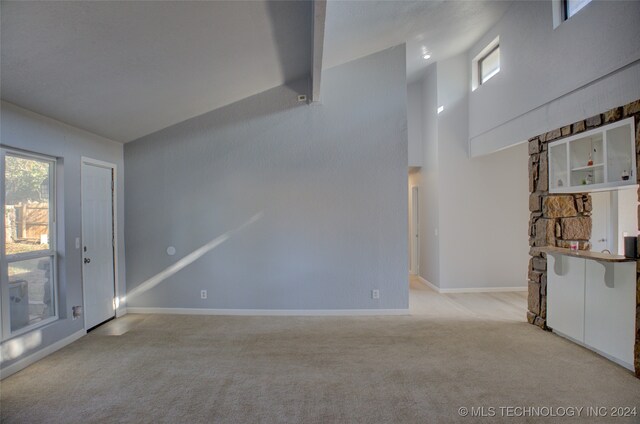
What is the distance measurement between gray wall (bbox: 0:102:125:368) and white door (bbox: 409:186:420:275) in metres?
5.83

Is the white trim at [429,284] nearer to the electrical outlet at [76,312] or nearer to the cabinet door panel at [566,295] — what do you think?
the cabinet door panel at [566,295]

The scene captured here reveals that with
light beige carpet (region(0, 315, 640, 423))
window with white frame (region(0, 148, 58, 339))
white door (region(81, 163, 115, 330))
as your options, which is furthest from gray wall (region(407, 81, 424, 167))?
window with white frame (region(0, 148, 58, 339))

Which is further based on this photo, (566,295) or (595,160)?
(566,295)

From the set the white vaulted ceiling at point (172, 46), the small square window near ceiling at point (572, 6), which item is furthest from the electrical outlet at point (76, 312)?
the small square window near ceiling at point (572, 6)

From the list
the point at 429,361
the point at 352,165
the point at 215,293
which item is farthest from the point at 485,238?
the point at 215,293

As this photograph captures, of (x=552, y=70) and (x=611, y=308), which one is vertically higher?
(x=552, y=70)

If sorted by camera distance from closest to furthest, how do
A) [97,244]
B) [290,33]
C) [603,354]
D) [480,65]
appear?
[603,354]
[290,33]
[97,244]
[480,65]

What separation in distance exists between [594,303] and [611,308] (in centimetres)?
19

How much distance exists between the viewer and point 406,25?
414 cm

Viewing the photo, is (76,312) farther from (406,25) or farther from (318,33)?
(406,25)

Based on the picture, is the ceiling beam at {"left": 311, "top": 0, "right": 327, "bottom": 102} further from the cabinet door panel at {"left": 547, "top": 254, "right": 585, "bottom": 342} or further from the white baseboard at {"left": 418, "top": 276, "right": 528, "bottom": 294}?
the white baseboard at {"left": 418, "top": 276, "right": 528, "bottom": 294}

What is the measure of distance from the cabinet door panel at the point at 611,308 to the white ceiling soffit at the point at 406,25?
11.1ft

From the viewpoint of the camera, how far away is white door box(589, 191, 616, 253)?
5.49 m

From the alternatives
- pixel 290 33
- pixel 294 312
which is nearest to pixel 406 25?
pixel 290 33
